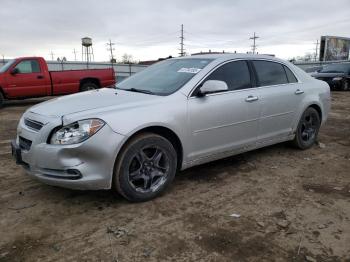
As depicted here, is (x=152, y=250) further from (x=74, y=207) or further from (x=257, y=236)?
(x=74, y=207)

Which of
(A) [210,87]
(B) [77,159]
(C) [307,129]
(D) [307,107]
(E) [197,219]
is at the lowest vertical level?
(E) [197,219]

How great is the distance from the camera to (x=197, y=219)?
11.3 ft

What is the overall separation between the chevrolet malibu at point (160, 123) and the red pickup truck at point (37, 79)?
737 cm

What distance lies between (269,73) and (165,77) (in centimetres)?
163

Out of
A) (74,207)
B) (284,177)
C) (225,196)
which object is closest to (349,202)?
(284,177)

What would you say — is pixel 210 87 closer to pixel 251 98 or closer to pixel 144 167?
pixel 251 98

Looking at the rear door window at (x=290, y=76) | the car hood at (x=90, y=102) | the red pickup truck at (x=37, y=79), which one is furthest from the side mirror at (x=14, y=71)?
the rear door window at (x=290, y=76)

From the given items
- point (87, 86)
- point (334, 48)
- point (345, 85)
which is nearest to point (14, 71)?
point (87, 86)

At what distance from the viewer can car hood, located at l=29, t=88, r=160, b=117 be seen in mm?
3678

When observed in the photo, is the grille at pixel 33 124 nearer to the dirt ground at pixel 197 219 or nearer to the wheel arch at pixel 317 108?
the dirt ground at pixel 197 219

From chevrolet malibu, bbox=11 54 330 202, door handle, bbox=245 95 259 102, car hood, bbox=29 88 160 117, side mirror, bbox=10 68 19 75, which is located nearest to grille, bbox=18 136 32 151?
chevrolet malibu, bbox=11 54 330 202

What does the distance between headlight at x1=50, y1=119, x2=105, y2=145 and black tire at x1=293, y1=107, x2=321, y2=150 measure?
139 inches

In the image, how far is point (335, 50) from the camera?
→ 41344 mm

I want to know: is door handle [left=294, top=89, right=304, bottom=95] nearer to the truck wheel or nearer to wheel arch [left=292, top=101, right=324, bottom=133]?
wheel arch [left=292, top=101, right=324, bottom=133]
